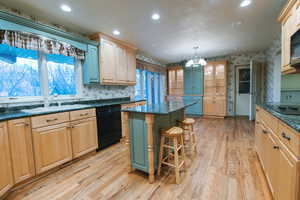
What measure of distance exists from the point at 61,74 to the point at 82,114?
1032 millimetres

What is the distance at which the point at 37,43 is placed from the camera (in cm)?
222

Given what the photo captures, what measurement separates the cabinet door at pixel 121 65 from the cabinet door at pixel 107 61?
0.13m

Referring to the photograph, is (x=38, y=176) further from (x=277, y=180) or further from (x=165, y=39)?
(x=165, y=39)

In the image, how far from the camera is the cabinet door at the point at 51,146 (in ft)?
6.32

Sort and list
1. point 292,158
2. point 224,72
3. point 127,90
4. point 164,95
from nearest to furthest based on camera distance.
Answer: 1. point 292,158
2. point 127,90
3. point 224,72
4. point 164,95

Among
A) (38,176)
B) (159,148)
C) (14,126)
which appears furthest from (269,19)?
(38,176)

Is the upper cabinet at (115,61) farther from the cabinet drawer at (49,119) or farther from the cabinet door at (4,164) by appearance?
A: the cabinet door at (4,164)

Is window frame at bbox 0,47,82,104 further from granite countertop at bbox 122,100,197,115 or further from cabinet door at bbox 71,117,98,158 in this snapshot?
granite countertop at bbox 122,100,197,115

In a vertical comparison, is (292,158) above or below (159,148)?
above

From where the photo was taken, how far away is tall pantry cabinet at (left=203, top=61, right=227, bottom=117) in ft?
17.4

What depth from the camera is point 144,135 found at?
1.91 meters

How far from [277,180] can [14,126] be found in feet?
9.36

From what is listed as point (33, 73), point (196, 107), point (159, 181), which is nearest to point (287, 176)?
point (159, 181)

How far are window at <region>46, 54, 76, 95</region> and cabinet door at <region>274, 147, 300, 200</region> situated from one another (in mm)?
3333
